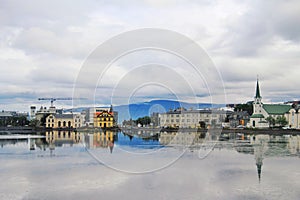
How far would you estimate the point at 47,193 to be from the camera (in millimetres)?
8625

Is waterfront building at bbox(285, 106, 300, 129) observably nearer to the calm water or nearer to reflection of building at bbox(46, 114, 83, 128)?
reflection of building at bbox(46, 114, 83, 128)

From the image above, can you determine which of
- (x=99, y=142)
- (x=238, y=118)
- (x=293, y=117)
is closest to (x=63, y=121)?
(x=238, y=118)

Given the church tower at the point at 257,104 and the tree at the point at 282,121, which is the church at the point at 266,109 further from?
the tree at the point at 282,121

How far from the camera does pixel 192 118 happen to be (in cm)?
5188

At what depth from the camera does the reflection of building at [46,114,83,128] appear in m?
53.5

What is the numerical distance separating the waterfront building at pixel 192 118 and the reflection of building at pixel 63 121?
12.5 metres

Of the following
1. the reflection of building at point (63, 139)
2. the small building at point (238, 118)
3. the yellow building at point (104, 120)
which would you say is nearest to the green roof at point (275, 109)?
the small building at point (238, 118)

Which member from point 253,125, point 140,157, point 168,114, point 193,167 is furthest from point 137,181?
point 168,114

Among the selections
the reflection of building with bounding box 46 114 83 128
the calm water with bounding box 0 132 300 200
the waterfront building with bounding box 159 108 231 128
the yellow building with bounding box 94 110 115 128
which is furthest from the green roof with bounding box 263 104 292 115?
the calm water with bounding box 0 132 300 200

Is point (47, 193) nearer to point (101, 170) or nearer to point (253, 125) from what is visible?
point (101, 170)

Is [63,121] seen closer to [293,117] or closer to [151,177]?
[293,117]

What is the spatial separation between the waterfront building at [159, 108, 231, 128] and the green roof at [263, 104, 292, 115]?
21.1 ft

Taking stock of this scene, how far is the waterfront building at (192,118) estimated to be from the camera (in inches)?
2008

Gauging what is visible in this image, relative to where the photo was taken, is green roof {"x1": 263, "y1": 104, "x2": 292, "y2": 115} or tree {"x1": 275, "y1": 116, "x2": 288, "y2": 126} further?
green roof {"x1": 263, "y1": 104, "x2": 292, "y2": 115}
